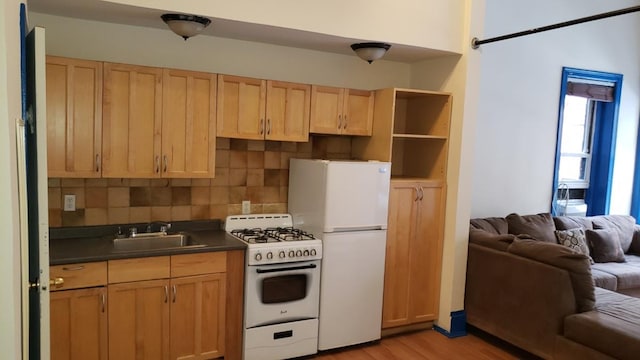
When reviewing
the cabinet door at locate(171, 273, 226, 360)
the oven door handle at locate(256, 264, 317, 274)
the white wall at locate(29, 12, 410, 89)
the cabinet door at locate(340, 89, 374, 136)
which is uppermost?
the white wall at locate(29, 12, 410, 89)

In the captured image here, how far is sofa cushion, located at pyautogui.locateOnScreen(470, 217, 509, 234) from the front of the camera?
445cm

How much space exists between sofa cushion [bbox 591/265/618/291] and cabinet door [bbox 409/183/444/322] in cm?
158

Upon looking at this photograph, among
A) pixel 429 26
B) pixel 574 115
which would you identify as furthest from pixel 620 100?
pixel 429 26

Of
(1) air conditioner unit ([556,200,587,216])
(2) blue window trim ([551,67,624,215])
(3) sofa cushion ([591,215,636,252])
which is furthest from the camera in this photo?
(2) blue window trim ([551,67,624,215])

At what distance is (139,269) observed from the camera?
9.70 feet

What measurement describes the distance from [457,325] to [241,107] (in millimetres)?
2557

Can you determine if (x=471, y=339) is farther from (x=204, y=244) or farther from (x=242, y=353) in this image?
(x=204, y=244)

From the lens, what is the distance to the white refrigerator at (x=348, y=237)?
352 cm

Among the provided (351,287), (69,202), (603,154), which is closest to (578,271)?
(351,287)

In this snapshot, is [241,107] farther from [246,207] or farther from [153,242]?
[153,242]

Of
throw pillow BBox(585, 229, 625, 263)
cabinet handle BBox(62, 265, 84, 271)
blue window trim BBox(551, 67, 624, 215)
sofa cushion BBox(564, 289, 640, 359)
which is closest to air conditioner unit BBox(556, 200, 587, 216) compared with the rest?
blue window trim BBox(551, 67, 624, 215)

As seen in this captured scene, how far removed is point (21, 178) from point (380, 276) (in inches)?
109

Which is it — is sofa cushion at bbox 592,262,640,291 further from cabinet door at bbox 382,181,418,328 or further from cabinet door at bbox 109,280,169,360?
cabinet door at bbox 109,280,169,360

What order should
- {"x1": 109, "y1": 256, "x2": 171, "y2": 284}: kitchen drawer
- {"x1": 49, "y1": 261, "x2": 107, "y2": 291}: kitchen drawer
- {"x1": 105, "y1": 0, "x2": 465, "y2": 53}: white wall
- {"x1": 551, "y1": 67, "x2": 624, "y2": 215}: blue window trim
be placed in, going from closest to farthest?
1. {"x1": 49, "y1": 261, "x2": 107, "y2": 291}: kitchen drawer
2. {"x1": 109, "y1": 256, "x2": 171, "y2": 284}: kitchen drawer
3. {"x1": 105, "y1": 0, "x2": 465, "y2": 53}: white wall
4. {"x1": 551, "y1": 67, "x2": 624, "y2": 215}: blue window trim
